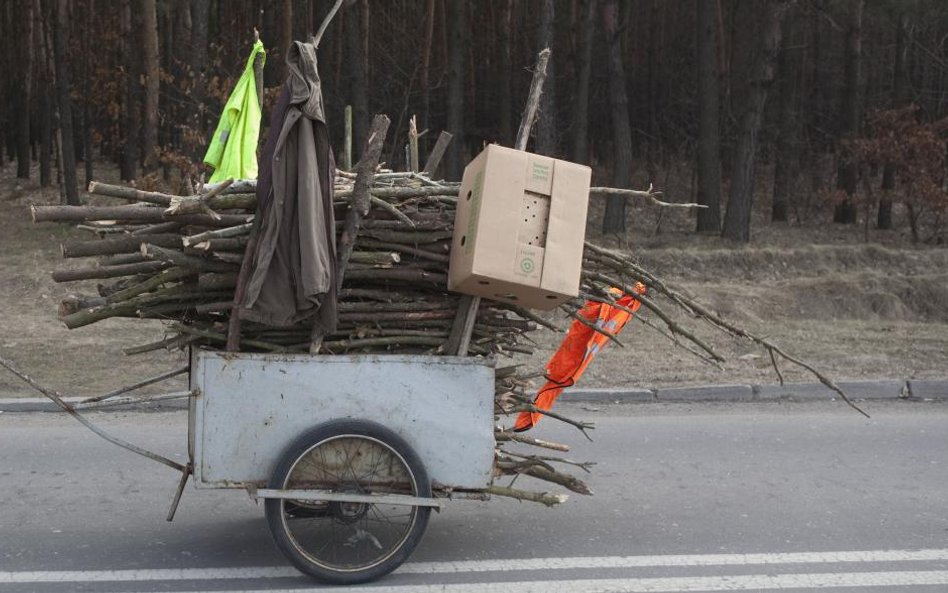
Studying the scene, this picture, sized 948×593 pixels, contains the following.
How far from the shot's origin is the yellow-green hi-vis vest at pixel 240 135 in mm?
5566

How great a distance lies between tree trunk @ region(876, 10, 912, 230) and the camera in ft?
64.2

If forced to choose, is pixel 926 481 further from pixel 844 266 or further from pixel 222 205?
pixel 844 266

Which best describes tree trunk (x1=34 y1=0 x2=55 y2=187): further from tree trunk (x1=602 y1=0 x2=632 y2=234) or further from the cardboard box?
the cardboard box

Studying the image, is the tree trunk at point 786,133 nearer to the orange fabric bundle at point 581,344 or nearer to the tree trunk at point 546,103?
the tree trunk at point 546,103

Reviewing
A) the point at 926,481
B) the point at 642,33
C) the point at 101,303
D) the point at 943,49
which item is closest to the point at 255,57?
the point at 101,303

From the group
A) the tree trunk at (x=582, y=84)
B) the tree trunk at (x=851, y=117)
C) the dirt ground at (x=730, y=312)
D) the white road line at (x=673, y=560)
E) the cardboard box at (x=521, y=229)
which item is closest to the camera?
the cardboard box at (x=521, y=229)

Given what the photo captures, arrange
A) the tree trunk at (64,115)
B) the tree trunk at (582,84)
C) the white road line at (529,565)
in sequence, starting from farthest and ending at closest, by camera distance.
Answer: the tree trunk at (582,84), the tree trunk at (64,115), the white road line at (529,565)

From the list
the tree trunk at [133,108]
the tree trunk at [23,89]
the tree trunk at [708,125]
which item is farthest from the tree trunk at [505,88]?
the tree trunk at [23,89]

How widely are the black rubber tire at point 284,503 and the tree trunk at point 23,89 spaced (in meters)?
22.3

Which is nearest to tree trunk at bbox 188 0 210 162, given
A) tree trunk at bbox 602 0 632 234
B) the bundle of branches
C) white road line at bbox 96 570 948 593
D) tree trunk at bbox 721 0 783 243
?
tree trunk at bbox 602 0 632 234

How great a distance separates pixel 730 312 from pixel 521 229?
9.50m

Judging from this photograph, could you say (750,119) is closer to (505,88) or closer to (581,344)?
(505,88)

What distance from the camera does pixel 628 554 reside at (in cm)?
550

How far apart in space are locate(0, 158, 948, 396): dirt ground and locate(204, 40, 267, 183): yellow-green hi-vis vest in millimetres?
4200
